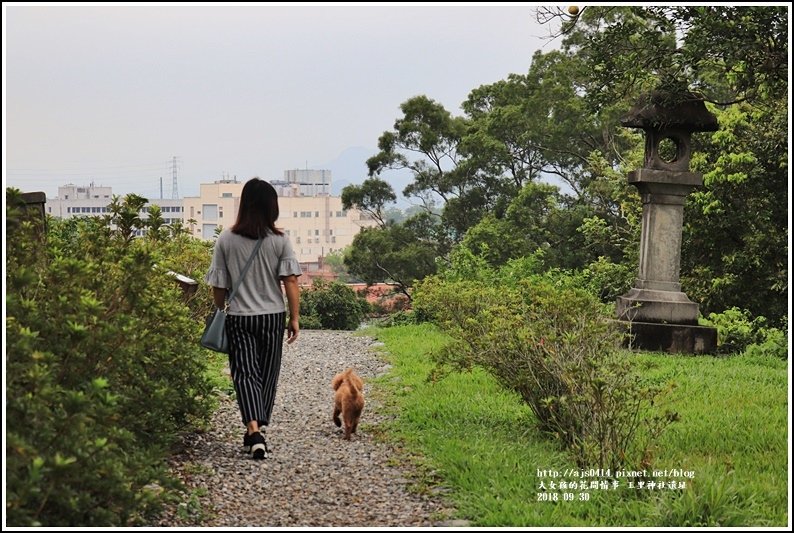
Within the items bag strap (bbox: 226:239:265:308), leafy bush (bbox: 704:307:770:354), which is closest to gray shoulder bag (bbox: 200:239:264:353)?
bag strap (bbox: 226:239:265:308)

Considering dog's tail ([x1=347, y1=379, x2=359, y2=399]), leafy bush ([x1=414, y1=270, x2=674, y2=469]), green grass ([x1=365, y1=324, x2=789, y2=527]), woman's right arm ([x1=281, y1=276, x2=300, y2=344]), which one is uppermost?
woman's right arm ([x1=281, y1=276, x2=300, y2=344])

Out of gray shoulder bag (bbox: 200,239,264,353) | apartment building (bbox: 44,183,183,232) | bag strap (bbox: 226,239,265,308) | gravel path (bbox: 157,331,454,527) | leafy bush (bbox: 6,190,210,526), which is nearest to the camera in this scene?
leafy bush (bbox: 6,190,210,526)

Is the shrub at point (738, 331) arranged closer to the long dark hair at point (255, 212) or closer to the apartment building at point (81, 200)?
the long dark hair at point (255, 212)

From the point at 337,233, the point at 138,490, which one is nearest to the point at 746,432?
the point at 138,490

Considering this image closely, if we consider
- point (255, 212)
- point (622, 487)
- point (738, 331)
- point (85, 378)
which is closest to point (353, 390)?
point (255, 212)

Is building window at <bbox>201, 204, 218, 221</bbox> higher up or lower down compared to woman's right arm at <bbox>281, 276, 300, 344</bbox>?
lower down

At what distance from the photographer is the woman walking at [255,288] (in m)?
5.39

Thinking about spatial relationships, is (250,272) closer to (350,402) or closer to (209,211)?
(350,402)

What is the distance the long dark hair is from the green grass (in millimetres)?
1645

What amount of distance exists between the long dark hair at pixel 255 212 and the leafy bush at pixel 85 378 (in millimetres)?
613

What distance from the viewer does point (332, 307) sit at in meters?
20.7

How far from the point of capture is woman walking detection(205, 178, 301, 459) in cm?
539

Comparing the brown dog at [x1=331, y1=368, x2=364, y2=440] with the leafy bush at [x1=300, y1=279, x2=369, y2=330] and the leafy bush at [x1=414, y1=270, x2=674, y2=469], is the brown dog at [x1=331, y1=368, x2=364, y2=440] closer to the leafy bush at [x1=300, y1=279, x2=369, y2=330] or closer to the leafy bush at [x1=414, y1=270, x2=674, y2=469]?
the leafy bush at [x1=414, y1=270, x2=674, y2=469]

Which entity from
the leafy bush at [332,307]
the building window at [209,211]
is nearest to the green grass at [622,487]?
the leafy bush at [332,307]
